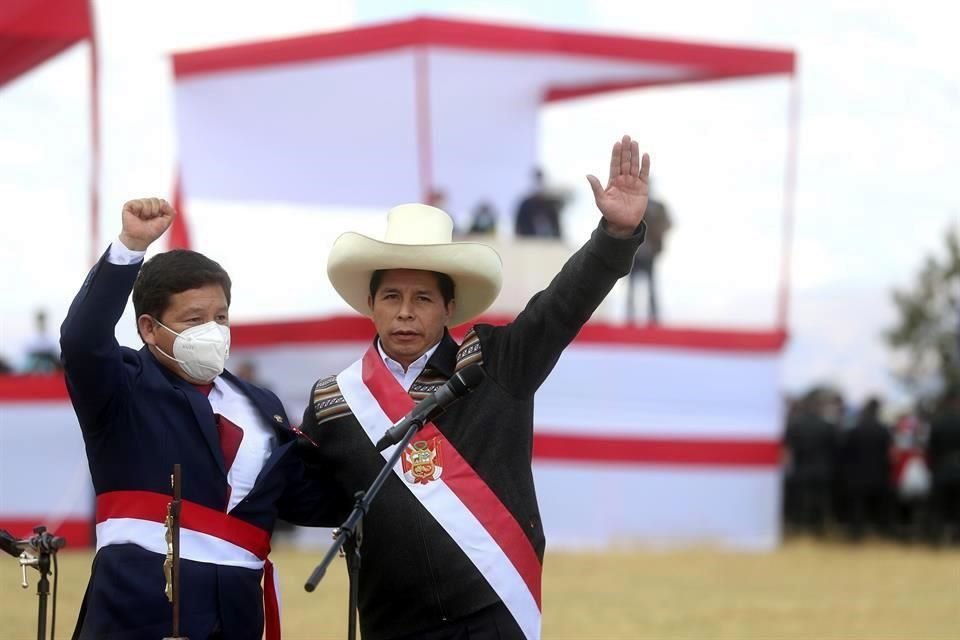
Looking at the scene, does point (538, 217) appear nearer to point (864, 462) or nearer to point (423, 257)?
point (864, 462)

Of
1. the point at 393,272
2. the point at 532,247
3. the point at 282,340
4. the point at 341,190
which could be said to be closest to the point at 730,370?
the point at 532,247

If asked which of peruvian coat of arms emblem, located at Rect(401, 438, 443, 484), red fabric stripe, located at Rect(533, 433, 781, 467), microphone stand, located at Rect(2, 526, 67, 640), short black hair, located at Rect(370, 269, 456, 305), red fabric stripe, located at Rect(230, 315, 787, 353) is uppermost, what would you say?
short black hair, located at Rect(370, 269, 456, 305)

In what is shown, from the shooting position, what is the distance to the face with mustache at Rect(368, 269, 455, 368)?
4180mm

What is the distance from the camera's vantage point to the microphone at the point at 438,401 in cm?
364

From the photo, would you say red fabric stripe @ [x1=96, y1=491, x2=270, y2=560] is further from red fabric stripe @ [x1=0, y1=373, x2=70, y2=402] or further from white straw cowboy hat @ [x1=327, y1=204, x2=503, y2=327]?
red fabric stripe @ [x1=0, y1=373, x2=70, y2=402]

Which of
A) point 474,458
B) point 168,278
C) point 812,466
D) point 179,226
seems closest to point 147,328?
point 168,278

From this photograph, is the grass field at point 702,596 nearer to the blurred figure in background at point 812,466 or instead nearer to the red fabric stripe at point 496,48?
the blurred figure in background at point 812,466

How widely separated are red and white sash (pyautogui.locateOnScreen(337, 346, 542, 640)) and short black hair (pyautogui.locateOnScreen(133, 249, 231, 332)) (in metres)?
0.55

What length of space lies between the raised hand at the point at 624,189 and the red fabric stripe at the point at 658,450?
34.3 feet

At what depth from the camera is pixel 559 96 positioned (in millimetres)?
18594

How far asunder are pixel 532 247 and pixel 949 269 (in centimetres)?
1307

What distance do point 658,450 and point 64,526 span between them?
210 inches

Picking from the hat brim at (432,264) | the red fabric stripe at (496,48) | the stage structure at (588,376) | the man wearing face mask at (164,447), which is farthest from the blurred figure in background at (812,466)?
the man wearing face mask at (164,447)

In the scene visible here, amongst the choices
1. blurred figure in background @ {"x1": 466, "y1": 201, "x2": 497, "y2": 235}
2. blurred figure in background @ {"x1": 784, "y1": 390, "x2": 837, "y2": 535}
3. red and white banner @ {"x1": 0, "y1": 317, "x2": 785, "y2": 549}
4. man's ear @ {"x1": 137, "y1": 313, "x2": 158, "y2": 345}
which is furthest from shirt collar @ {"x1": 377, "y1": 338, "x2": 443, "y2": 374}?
blurred figure in background @ {"x1": 784, "y1": 390, "x2": 837, "y2": 535}
